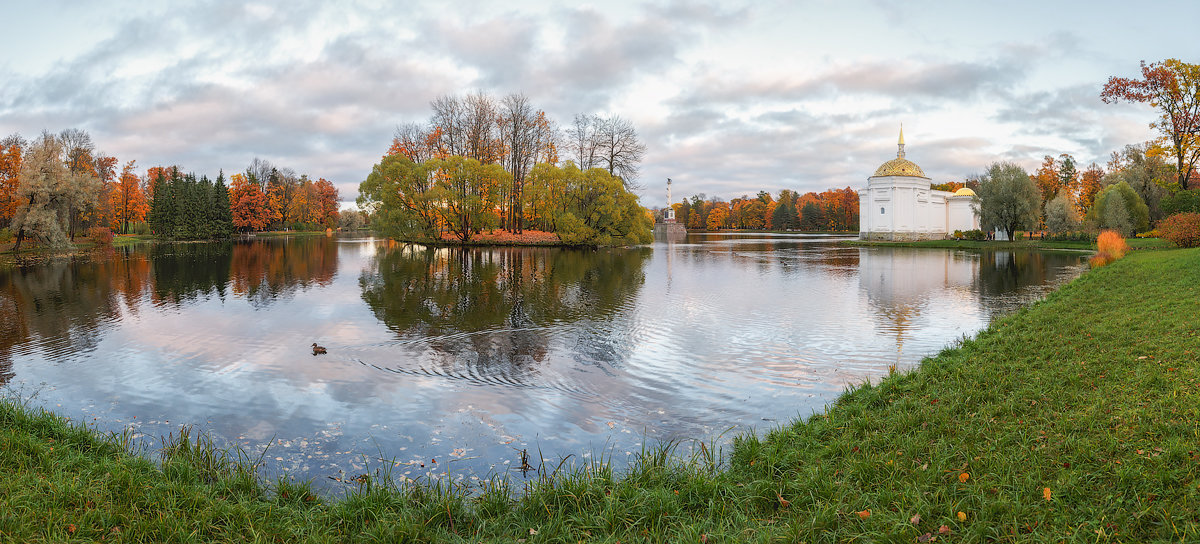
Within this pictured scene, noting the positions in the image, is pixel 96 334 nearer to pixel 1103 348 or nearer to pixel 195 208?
pixel 1103 348

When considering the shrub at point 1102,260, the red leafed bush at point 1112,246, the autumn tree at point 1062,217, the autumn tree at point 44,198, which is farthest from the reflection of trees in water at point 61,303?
the autumn tree at point 1062,217

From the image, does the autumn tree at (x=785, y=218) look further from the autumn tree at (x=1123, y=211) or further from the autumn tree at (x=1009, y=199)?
the autumn tree at (x=1123, y=211)

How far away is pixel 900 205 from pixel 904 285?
53624 millimetres

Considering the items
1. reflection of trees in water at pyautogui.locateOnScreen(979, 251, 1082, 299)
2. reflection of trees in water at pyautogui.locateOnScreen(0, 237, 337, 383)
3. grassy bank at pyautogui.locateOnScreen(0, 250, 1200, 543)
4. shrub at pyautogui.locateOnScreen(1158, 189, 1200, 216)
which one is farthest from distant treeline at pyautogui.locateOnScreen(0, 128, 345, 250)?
shrub at pyautogui.locateOnScreen(1158, 189, 1200, 216)

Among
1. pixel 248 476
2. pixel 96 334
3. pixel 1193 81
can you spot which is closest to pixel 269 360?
pixel 96 334

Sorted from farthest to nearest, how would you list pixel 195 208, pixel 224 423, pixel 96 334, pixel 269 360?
pixel 195 208, pixel 96 334, pixel 269 360, pixel 224 423

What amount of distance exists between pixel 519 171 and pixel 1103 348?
5169 cm

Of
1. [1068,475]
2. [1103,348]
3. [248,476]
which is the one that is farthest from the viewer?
[1103,348]

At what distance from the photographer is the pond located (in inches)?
262

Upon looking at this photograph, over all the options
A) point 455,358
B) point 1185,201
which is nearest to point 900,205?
point 1185,201

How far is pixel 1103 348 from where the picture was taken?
7605 millimetres

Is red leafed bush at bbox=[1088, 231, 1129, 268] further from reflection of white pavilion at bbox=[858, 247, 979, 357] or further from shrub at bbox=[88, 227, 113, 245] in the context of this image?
shrub at bbox=[88, 227, 113, 245]

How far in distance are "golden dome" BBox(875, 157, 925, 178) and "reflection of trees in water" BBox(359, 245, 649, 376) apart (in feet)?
172

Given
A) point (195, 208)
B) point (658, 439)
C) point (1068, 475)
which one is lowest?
point (658, 439)
